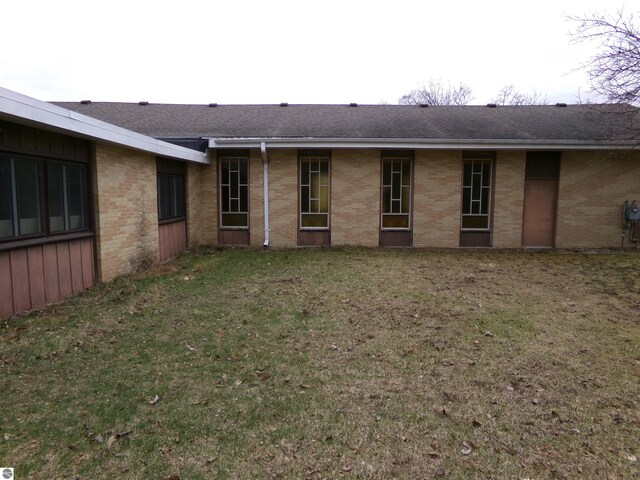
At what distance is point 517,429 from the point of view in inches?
113

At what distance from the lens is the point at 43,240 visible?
5.53 meters

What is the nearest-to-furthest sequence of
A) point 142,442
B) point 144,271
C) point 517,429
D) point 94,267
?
point 142,442
point 517,429
point 94,267
point 144,271

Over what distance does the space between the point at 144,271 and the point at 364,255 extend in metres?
5.33

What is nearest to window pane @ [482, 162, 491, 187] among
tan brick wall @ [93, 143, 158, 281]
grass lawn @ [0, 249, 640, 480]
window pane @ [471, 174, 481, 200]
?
window pane @ [471, 174, 481, 200]

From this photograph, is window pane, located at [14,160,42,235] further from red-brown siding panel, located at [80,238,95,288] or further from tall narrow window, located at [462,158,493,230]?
tall narrow window, located at [462,158,493,230]

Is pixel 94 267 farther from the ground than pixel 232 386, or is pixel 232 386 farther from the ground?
pixel 94 267

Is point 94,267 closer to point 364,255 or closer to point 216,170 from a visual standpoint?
point 216,170

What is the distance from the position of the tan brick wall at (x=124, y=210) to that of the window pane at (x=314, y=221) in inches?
170

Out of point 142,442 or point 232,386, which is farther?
point 232,386

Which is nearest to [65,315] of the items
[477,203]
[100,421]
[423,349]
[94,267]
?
[94,267]

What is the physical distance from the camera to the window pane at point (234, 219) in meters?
11.8

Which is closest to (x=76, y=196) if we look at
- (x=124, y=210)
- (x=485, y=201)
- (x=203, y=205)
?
(x=124, y=210)

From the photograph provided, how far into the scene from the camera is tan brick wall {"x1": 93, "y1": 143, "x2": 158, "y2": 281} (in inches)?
267

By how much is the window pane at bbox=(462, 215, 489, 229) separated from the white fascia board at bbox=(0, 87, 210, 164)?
8581 mm
